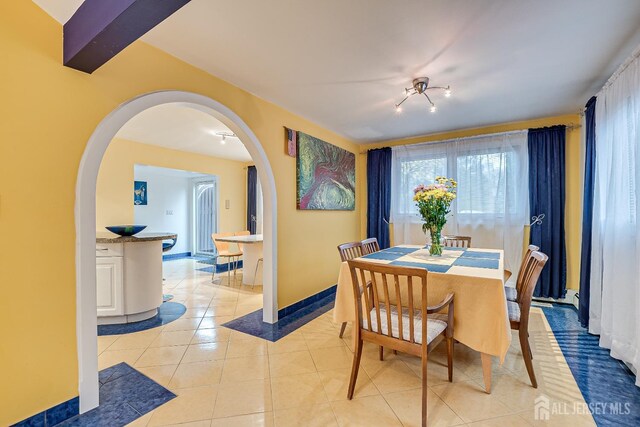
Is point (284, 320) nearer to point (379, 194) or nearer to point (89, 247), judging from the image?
point (89, 247)

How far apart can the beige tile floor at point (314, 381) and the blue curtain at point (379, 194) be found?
223 cm

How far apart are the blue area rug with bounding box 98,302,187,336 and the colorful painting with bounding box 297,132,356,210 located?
6.46 feet

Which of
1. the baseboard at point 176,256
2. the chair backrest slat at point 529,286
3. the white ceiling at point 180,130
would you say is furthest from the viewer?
the baseboard at point 176,256

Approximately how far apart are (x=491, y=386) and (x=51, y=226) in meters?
2.95

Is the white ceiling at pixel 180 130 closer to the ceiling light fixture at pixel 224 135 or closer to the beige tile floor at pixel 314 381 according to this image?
the ceiling light fixture at pixel 224 135

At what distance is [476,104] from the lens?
10.1 ft

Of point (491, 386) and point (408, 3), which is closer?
point (408, 3)

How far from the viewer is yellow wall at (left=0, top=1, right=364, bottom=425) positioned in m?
1.37

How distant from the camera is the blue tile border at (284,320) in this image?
271 centimetres

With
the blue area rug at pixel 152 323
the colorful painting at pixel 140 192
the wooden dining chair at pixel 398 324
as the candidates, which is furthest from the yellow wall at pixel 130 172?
the wooden dining chair at pixel 398 324

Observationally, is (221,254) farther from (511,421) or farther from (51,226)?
(511,421)

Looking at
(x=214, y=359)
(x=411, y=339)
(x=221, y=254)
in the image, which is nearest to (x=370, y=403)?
(x=411, y=339)

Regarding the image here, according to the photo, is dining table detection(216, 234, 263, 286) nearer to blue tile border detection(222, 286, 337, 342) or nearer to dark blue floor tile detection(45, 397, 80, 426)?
blue tile border detection(222, 286, 337, 342)

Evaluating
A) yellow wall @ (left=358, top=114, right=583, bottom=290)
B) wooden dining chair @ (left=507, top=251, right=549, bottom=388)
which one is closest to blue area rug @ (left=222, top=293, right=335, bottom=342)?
wooden dining chair @ (left=507, top=251, right=549, bottom=388)
